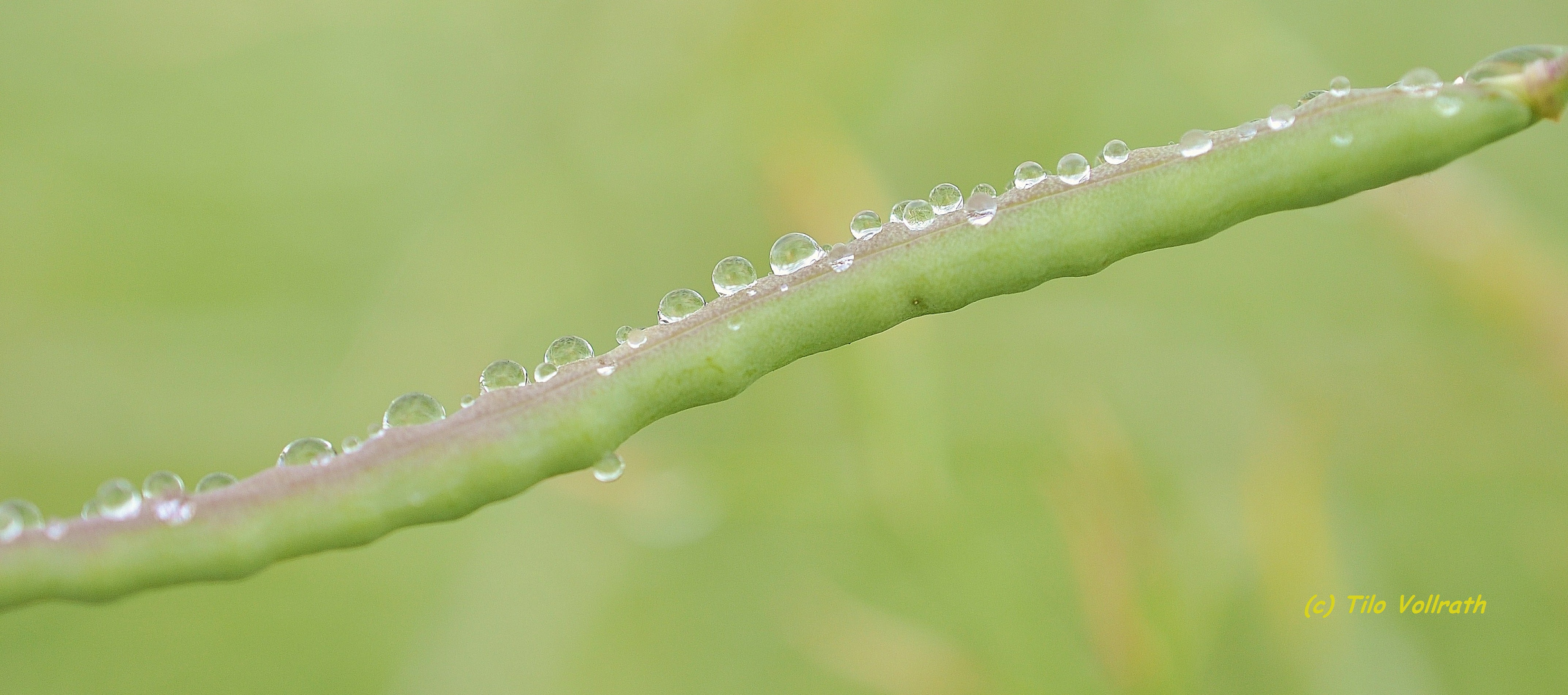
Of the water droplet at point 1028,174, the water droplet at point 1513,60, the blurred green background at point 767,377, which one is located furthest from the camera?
the blurred green background at point 767,377

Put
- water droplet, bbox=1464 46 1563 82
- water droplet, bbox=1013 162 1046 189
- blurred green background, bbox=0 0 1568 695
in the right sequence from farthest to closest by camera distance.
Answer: blurred green background, bbox=0 0 1568 695 → water droplet, bbox=1013 162 1046 189 → water droplet, bbox=1464 46 1563 82

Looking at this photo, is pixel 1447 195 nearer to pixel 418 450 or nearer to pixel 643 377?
pixel 643 377

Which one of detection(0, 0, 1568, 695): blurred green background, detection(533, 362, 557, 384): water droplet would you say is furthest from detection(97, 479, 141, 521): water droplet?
detection(0, 0, 1568, 695): blurred green background

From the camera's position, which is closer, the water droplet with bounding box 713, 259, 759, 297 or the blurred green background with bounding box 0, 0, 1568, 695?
the water droplet with bounding box 713, 259, 759, 297

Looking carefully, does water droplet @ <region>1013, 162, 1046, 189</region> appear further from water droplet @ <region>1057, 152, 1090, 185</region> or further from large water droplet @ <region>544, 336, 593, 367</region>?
large water droplet @ <region>544, 336, 593, 367</region>

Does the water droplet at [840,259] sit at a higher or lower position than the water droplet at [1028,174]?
lower

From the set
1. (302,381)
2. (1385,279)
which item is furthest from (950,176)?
(302,381)

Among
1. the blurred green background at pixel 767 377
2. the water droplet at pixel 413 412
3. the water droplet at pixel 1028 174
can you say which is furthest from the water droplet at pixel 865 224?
the blurred green background at pixel 767 377

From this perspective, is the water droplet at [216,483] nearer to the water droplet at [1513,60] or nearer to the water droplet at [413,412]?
the water droplet at [413,412]
